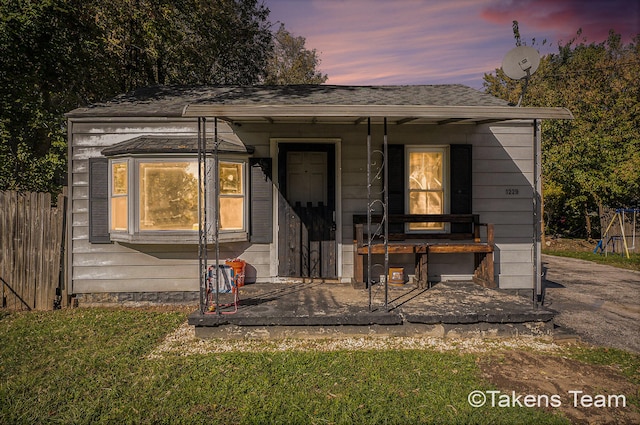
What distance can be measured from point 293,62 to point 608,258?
62.7 ft

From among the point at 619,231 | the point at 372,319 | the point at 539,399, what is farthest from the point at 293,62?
the point at 539,399

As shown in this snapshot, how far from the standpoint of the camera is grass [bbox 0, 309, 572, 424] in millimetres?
3080

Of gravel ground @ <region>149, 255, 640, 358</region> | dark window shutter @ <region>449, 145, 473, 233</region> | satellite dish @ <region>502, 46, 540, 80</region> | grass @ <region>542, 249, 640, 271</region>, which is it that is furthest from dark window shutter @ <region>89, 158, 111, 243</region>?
grass @ <region>542, 249, 640, 271</region>

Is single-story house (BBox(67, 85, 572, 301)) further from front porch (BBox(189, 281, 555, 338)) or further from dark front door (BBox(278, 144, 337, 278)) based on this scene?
front porch (BBox(189, 281, 555, 338))

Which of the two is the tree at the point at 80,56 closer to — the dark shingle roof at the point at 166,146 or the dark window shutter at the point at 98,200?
the dark window shutter at the point at 98,200

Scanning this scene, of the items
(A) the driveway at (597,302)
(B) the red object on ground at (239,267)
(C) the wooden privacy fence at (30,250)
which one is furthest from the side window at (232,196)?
(A) the driveway at (597,302)

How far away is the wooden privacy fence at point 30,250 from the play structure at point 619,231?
15.0m

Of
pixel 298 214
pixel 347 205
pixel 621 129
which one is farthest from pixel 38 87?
pixel 621 129

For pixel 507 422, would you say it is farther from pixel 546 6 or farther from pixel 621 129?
pixel 621 129

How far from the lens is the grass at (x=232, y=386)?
3.08m

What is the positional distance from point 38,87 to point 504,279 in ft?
38.1

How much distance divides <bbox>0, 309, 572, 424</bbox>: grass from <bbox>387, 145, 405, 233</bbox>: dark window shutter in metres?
2.56

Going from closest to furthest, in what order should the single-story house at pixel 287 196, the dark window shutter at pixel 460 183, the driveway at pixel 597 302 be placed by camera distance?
the driveway at pixel 597 302 < the single-story house at pixel 287 196 < the dark window shutter at pixel 460 183

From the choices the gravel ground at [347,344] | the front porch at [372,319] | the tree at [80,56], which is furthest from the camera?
the tree at [80,56]
